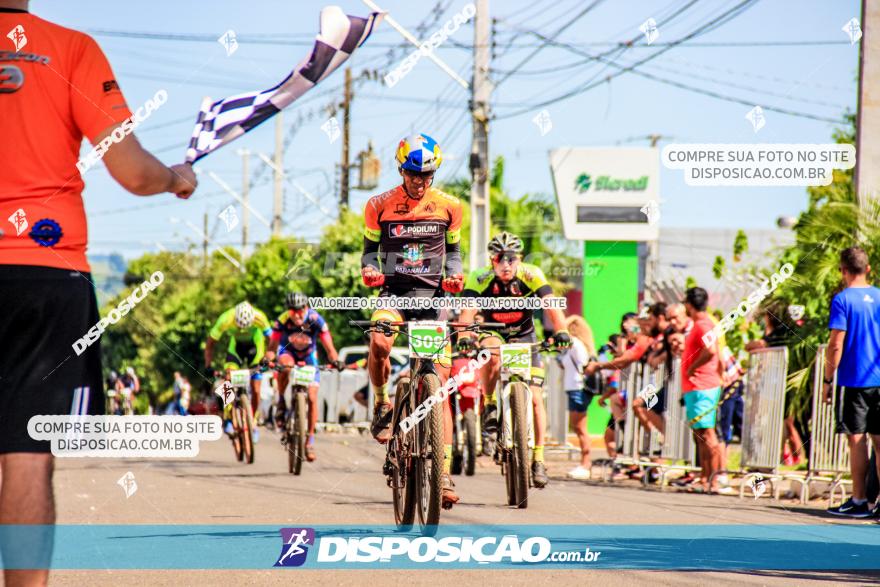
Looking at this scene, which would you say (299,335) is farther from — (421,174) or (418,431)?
(418,431)

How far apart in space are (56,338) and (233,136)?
39.5 inches

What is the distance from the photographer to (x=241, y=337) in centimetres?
1719

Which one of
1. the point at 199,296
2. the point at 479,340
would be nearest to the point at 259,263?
the point at 199,296

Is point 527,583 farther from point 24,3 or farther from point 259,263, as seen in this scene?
point 259,263

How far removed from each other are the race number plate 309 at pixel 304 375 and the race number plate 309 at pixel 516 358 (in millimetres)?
5793

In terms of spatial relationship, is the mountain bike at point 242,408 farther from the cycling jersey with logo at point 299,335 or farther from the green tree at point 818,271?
the green tree at point 818,271

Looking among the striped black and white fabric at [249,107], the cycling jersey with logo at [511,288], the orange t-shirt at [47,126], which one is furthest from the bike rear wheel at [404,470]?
the orange t-shirt at [47,126]

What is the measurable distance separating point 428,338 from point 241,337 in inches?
366

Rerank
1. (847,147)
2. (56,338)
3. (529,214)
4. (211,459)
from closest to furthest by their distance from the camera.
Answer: (56,338), (847,147), (211,459), (529,214)

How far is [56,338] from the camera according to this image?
148 inches

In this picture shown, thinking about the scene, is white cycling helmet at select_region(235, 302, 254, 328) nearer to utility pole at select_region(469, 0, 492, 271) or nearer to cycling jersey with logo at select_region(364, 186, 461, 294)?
utility pole at select_region(469, 0, 492, 271)

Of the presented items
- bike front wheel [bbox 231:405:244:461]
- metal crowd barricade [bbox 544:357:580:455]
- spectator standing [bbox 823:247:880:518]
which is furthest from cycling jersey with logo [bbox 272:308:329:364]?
spectator standing [bbox 823:247:880:518]

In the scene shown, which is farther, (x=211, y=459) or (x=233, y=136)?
(x=211, y=459)

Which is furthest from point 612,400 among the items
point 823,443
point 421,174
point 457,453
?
point 421,174
